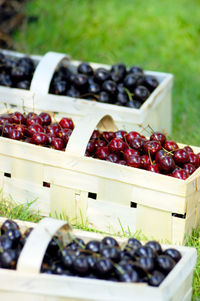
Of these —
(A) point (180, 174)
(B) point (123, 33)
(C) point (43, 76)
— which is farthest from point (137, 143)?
(B) point (123, 33)

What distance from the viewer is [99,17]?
17.0 ft

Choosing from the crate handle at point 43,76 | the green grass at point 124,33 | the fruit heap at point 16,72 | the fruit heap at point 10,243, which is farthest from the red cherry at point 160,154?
the green grass at point 124,33

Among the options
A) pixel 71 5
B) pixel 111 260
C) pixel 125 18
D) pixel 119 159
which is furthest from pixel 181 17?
pixel 111 260

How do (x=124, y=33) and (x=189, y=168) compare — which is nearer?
(x=189, y=168)

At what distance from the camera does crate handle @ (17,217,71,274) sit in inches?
64.8

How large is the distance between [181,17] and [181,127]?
2.03m

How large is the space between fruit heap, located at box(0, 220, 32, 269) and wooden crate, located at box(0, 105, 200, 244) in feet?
1.46

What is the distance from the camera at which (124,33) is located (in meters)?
5.06

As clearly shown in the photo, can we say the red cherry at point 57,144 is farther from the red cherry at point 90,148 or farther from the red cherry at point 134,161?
the red cherry at point 134,161

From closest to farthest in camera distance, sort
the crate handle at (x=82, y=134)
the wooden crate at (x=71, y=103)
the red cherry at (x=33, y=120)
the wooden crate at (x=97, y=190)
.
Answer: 1. the wooden crate at (x=97, y=190)
2. the crate handle at (x=82, y=134)
3. the red cherry at (x=33, y=120)
4. the wooden crate at (x=71, y=103)

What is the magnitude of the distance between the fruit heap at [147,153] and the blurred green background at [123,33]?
1930 mm

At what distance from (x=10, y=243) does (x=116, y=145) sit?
0.74 meters

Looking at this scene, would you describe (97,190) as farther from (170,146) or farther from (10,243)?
(10,243)

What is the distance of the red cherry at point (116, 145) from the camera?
2330 millimetres
